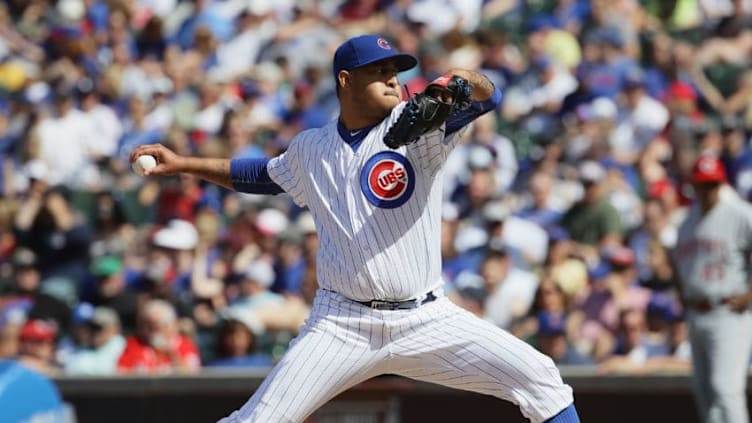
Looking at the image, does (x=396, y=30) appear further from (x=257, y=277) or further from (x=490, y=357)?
(x=490, y=357)

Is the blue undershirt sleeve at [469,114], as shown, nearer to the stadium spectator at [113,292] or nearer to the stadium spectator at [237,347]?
the stadium spectator at [237,347]

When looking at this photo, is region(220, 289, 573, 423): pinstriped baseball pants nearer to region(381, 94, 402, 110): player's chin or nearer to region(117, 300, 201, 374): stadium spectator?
region(381, 94, 402, 110): player's chin

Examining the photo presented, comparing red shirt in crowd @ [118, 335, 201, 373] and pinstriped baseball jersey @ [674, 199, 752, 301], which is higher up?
pinstriped baseball jersey @ [674, 199, 752, 301]

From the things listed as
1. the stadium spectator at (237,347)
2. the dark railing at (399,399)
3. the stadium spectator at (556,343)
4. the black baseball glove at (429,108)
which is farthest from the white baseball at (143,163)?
the stadium spectator at (556,343)

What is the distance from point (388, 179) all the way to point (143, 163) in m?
1.02

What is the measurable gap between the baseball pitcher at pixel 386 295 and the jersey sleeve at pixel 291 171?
0.22 m

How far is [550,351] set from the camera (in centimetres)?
869

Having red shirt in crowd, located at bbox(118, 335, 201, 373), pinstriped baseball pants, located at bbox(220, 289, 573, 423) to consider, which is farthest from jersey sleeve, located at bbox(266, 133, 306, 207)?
red shirt in crowd, located at bbox(118, 335, 201, 373)

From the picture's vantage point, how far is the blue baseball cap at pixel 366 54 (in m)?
5.05

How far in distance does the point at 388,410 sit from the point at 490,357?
2.91 meters

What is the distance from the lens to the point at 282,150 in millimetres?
11055

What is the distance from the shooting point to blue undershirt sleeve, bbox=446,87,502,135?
16.4 ft

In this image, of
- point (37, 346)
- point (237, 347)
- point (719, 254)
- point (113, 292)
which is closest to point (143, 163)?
point (237, 347)

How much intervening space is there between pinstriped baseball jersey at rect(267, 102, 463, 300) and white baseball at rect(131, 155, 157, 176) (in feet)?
2.44
